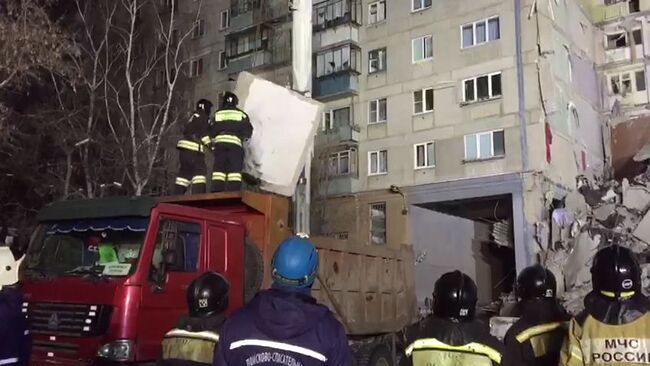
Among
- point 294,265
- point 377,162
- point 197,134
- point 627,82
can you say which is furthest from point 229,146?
point 627,82

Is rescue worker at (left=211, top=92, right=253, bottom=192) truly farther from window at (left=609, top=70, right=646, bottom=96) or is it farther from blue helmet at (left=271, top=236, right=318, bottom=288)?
window at (left=609, top=70, right=646, bottom=96)

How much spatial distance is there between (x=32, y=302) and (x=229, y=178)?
250 cm

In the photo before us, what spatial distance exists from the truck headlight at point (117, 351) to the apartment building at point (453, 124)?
671 inches

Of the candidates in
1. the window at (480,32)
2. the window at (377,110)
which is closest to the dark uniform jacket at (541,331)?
the window at (480,32)

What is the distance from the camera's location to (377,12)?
26.9 metres

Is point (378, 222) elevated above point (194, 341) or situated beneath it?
elevated above

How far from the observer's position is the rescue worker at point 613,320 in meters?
2.96

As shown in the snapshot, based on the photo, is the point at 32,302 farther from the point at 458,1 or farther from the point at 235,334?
the point at 458,1

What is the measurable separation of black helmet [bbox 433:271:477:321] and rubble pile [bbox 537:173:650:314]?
15453 mm

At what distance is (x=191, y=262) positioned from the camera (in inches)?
237

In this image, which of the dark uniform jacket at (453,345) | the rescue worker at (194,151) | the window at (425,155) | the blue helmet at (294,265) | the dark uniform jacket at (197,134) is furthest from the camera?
the window at (425,155)

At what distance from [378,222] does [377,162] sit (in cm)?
233

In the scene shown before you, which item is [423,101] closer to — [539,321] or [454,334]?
[539,321]

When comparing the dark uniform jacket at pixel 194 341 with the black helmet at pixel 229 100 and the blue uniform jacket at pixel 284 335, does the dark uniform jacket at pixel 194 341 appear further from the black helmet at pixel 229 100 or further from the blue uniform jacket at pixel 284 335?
the black helmet at pixel 229 100
